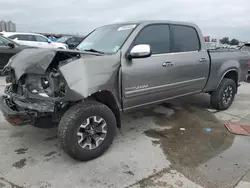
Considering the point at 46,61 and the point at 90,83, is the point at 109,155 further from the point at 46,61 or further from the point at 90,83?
the point at 46,61

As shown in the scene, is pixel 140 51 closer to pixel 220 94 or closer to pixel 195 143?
pixel 195 143

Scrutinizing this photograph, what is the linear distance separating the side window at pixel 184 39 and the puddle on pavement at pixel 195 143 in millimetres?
1425

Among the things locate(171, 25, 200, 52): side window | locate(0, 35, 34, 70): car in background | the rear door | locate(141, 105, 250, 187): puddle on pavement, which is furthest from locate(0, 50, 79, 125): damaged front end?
locate(0, 35, 34, 70): car in background

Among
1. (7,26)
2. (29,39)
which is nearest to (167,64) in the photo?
A: (29,39)

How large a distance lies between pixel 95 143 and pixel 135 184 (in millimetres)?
789

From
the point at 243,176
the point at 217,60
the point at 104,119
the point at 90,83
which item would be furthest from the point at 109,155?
the point at 217,60

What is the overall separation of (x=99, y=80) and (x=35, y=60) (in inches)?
32.8

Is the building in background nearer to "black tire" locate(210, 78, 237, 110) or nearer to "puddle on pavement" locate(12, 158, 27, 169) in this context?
"black tire" locate(210, 78, 237, 110)

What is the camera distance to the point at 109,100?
135 inches

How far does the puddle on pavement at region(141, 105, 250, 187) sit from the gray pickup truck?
2.02 feet

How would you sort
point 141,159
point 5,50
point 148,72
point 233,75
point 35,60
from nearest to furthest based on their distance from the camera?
point 35,60 < point 141,159 < point 148,72 < point 233,75 < point 5,50

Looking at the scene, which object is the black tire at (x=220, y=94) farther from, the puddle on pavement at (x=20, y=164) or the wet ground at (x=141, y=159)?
the puddle on pavement at (x=20, y=164)

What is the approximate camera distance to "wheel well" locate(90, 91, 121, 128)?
333 centimetres

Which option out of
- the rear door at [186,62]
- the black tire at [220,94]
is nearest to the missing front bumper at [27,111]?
the rear door at [186,62]
